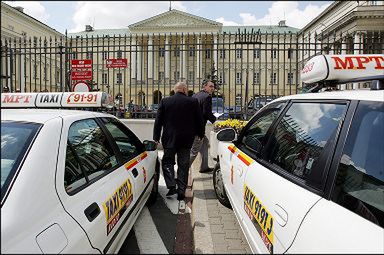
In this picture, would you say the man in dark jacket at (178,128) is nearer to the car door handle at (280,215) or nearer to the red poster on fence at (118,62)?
the car door handle at (280,215)

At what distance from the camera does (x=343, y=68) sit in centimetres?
278

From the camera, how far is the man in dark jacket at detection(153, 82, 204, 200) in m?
5.02

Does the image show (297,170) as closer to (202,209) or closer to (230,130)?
(230,130)

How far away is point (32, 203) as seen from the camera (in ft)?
5.68

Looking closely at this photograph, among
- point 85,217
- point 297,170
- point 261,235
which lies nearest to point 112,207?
point 85,217

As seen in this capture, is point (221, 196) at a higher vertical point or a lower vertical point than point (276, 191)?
lower

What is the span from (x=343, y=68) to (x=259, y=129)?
1121 mm

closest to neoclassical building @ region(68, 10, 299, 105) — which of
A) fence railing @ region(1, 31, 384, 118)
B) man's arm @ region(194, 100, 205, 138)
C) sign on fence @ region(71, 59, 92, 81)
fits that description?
fence railing @ region(1, 31, 384, 118)

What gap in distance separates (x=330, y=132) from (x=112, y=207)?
5.48 feet

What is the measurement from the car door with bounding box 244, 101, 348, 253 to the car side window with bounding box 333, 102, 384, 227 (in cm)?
12

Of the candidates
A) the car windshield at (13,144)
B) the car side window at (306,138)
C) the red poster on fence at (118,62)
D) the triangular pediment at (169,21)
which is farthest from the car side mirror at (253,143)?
the triangular pediment at (169,21)

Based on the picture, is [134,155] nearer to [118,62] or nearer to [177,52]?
[118,62]

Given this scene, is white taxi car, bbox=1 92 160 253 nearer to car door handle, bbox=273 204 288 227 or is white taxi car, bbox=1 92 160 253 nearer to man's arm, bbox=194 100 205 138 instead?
car door handle, bbox=273 204 288 227

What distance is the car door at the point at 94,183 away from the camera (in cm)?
209
